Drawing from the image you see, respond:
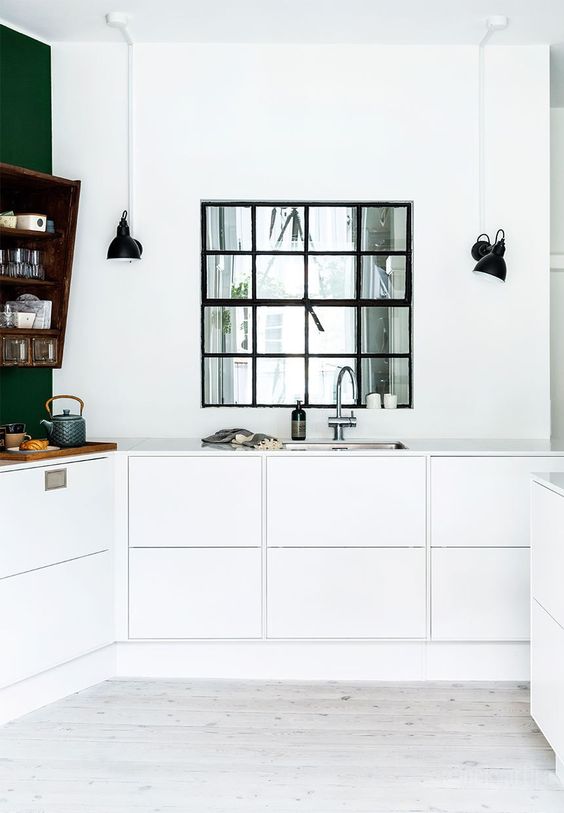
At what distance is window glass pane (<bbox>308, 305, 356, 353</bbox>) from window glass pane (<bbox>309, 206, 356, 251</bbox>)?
0.32 metres

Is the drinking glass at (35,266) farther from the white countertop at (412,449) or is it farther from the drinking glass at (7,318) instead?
the white countertop at (412,449)

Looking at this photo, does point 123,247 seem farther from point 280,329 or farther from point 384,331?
point 384,331

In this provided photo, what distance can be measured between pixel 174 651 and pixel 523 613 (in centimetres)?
152

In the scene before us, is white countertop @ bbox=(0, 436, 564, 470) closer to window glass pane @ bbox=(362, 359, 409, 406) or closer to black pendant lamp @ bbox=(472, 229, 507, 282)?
window glass pane @ bbox=(362, 359, 409, 406)

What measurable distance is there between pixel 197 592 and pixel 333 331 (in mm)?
1532

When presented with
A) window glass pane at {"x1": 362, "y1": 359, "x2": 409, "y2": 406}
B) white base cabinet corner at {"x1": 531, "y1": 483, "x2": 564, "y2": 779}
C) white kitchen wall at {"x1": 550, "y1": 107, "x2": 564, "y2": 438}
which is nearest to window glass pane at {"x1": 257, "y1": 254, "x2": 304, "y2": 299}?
window glass pane at {"x1": 362, "y1": 359, "x2": 409, "y2": 406}

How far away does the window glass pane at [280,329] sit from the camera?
13.8 ft

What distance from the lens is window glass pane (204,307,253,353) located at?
4.20 m

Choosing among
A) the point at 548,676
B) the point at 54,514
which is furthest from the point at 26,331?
the point at 548,676

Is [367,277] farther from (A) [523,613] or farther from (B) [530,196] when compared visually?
(A) [523,613]

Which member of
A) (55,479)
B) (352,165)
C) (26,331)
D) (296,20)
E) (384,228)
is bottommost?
(55,479)

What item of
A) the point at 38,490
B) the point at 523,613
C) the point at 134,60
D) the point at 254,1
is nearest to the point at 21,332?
the point at 38,490

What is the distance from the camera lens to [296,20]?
3.77 meters

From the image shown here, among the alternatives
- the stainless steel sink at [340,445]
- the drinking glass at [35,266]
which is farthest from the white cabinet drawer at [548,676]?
the drinking glass at [35,266]
